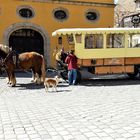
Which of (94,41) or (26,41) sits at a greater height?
(26,41)

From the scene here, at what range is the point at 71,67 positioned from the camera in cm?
1598

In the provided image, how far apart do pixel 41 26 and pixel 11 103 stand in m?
14.1

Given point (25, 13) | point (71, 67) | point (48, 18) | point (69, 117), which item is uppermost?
point (25, 13)

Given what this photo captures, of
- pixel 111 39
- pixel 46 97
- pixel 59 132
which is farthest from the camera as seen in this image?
pixel 111 39

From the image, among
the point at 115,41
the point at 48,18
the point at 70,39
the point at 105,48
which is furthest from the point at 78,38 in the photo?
the point at 48,18

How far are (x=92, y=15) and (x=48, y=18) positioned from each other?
3.13 meters

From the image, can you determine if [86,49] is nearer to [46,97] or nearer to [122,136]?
[46,97]

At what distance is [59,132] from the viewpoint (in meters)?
6.85

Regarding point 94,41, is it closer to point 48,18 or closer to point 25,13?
point 48,18

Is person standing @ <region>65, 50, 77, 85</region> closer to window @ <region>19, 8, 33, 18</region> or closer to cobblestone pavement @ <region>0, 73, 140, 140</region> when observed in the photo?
cobblestone pavement @ <region>0, 73, 140, 140</region>

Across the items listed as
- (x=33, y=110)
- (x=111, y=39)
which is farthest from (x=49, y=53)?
(x=33, y=110)

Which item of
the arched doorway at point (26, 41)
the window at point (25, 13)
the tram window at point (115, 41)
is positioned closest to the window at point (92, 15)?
the arched doorway at point (26, 41)

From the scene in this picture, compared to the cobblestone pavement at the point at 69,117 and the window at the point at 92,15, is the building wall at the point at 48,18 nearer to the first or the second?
the window at the point at 92,15

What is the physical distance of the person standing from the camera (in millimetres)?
15883
